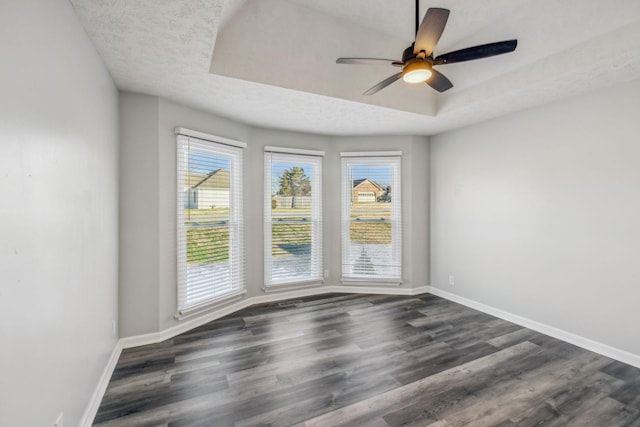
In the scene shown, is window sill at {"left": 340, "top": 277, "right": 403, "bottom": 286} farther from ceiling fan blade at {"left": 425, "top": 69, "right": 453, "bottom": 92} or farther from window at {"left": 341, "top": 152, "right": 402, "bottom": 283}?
ceiling fan blade at {"left": 425, "top": 69, "right": 453, "bottom": 92}

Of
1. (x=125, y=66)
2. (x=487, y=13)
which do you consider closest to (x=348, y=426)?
(x=125, y=66)

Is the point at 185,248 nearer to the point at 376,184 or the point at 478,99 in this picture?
the point at 376,184

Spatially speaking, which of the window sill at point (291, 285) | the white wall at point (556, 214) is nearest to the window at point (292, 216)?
the window sill at point (291, 285)

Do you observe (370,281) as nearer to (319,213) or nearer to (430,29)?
(319,213)

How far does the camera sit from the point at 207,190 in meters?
3.48

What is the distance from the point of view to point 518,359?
107 inches

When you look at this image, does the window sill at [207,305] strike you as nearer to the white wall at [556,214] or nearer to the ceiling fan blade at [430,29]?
the white wall at [556,214]

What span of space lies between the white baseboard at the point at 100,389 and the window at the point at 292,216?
1.94m

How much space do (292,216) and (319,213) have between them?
1.46 ft

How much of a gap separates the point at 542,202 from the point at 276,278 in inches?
138

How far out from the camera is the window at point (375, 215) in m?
4.62

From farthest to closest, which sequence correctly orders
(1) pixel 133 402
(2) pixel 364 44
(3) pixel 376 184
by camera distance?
(3) pixel 376 184
(2) pixel 364 44
(1) pixel 133 402

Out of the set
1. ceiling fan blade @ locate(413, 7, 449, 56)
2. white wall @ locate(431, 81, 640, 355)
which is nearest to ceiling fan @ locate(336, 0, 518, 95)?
Answer: ceiling fan blade @ locate(413, 7, 449, 56)

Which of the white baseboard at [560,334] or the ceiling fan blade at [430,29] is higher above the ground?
the ceiling fan blade at [430,29]
